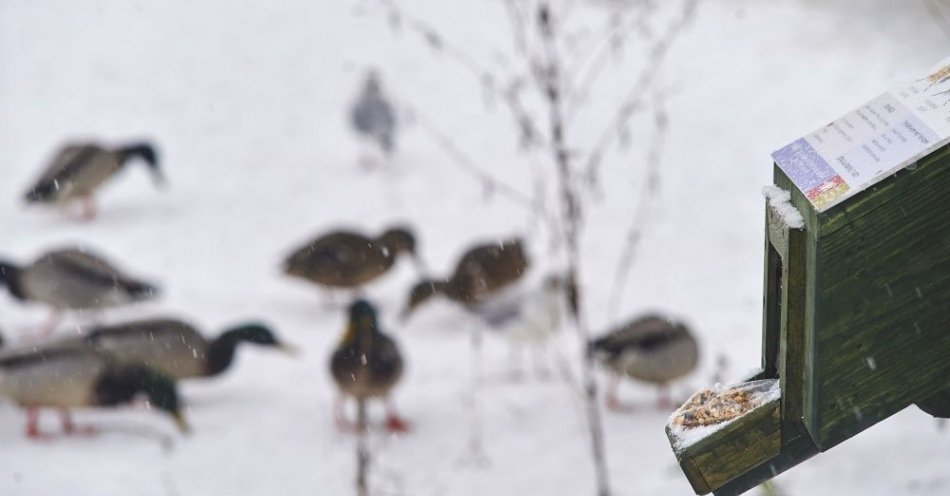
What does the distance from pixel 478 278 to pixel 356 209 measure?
313cm

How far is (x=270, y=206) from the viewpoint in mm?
11914

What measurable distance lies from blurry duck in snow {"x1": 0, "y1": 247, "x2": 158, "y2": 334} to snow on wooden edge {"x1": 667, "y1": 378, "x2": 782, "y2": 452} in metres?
7.50

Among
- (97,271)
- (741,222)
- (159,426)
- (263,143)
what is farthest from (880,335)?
(263,143)

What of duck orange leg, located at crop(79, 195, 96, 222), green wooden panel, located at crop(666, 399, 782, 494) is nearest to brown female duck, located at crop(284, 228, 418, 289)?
duck orange leg, located at crop(79, 195, 96, 222)

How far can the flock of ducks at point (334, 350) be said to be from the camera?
727 centimetres

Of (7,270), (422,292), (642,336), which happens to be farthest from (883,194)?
(7,270)

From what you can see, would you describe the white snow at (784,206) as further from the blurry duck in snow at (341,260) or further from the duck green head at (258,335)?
the blurry duck in snow at (341,260)

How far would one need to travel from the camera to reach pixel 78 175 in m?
11.3

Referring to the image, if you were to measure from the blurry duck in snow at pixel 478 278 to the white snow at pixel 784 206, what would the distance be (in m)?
6.61

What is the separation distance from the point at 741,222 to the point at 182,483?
5.66 m

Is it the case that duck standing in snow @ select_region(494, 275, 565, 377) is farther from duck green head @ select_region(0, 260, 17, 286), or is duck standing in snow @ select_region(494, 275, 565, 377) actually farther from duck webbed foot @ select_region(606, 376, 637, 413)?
duck green head @ select_region(0, 260, 17, 286)

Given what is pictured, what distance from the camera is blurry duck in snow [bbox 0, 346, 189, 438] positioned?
7227mm

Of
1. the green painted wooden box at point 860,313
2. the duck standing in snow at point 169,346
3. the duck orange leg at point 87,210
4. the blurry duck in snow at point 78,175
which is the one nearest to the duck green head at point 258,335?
the duck standing in snow at point 169,346

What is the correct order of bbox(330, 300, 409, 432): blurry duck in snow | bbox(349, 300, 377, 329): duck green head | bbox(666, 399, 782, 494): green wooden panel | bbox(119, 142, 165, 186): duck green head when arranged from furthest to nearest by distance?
1. bbox(119, 142, 165, 186): duck green head
2. bbox(349, 300, 377, 329): duck green head
3. bbox(330, 300, 409, 432): blurry duck in snow
4. bbox(666, 399, 782, 494): green wooden panel
